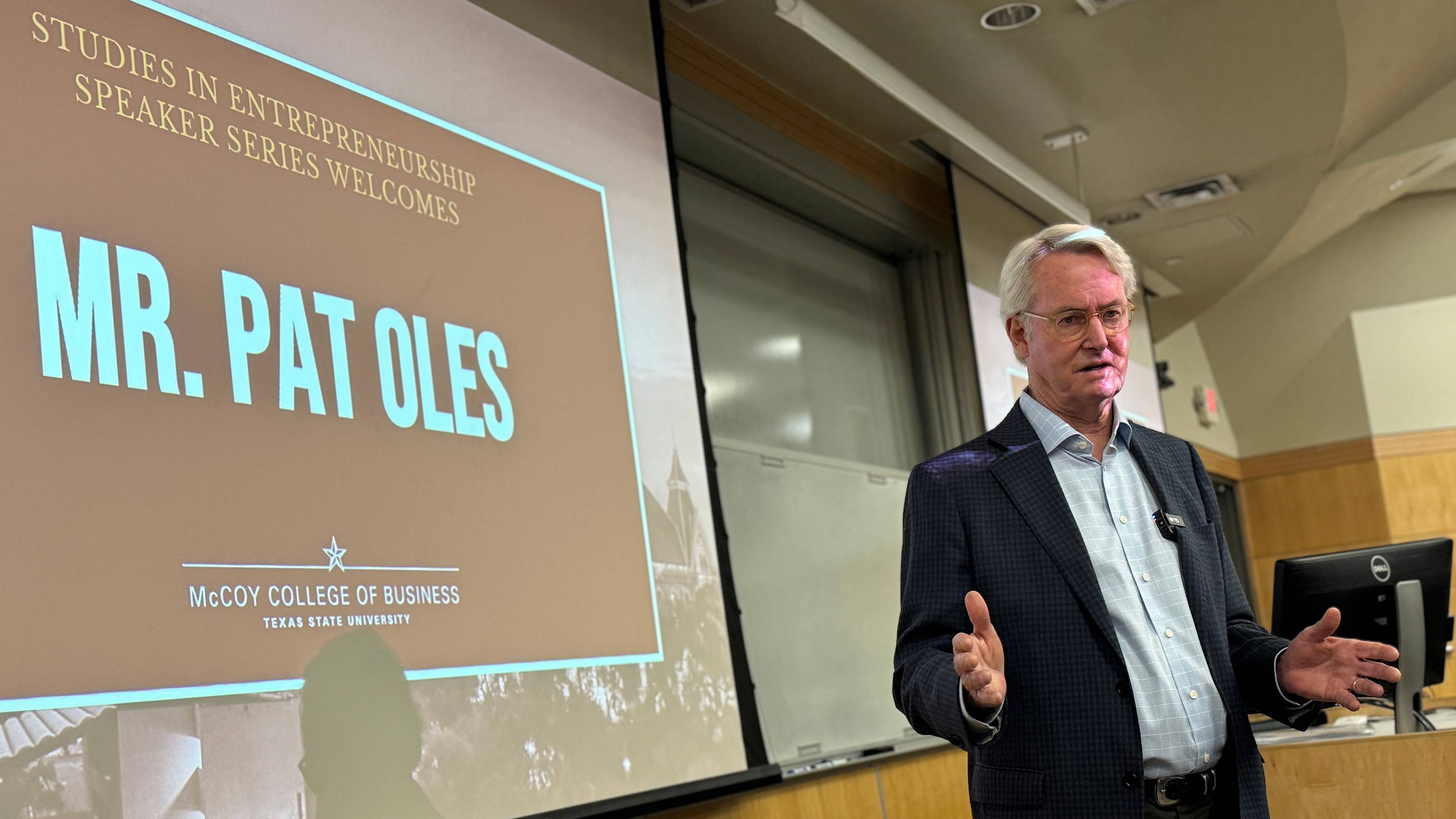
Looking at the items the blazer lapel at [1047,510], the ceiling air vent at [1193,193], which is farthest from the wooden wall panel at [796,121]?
the blazer lapel at [1047,510]

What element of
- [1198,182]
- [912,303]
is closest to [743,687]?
[912,303]

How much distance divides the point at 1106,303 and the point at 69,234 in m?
1.63

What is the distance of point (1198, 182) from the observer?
686cm

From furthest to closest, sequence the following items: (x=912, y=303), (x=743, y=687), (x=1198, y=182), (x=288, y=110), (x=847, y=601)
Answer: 1. (x=1198, y=182)
2. (x=912, y=303)
3. (x=847, y=601)
4. (x=743, y=687)
5. (x=288, y=110)

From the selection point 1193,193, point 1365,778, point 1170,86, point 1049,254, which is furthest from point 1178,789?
point 1193,193

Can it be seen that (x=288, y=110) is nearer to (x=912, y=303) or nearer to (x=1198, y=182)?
(x=912, y=303)

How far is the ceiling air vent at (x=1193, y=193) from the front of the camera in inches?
270

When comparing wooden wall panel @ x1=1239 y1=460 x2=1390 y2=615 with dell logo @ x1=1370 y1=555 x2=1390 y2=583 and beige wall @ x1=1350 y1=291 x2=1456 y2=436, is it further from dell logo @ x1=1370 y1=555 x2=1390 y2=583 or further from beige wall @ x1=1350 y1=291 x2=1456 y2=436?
dell logo @ x1=1370 y1=555 x2=1390 y2=583

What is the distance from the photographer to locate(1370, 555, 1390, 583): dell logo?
3.02 metres

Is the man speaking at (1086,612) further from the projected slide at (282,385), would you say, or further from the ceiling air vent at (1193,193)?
the ceiling air vent at (1193,193)

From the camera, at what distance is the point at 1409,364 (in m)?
10.5

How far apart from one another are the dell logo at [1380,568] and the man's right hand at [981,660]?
180cm

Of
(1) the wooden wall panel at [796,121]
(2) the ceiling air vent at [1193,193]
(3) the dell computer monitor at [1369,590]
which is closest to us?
(3) the dell computer monitor at [1369,590]

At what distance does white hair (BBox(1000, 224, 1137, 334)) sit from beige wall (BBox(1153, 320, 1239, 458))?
28.1 ft
